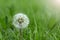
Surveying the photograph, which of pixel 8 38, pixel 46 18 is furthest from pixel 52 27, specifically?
pixel 8 38

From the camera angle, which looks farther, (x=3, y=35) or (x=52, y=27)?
(x=52, y=27)

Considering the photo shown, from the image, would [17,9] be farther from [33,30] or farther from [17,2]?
[33,30]

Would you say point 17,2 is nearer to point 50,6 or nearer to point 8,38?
point 50,6

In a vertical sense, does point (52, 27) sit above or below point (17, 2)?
below

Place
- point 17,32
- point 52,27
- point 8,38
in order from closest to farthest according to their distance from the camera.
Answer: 1. point 8,38
2. point 17,32
3. point 52,27

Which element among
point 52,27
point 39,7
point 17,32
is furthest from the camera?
point 39,7

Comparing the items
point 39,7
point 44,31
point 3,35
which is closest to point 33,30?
point 44,31
